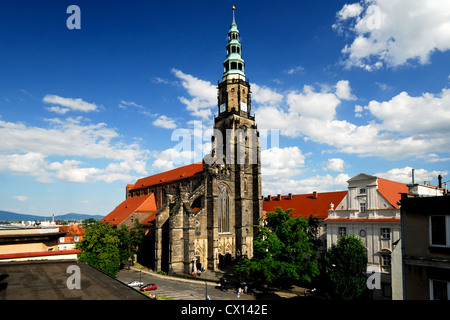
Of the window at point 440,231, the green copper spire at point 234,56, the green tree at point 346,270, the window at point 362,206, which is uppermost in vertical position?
the green copper spire at point 234,56

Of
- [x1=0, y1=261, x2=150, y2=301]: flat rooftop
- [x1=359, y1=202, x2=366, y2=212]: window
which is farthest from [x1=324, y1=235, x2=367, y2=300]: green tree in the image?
[x1=0, y1=261, x2=150, y2=301]: flat rooftop

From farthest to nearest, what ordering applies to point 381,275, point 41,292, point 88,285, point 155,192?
point 155,192 < point 381,275 < point 88,285 < point 41,292

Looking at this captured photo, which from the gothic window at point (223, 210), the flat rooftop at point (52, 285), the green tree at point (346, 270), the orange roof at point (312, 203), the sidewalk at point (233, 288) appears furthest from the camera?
the gothic window at point (223, 210)

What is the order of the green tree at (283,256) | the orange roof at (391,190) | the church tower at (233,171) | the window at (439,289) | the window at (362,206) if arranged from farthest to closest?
the church tower at (233,171)
the window at (362,206)
the orange roof at (391,190)
the green tree at (283,256)
the window at (439,289)

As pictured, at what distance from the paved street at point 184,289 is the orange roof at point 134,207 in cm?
1858

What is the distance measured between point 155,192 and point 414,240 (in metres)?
63.1

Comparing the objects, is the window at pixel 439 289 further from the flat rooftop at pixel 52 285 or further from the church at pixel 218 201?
the church at pixel 218 201

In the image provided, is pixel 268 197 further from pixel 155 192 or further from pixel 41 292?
pixel 41 292

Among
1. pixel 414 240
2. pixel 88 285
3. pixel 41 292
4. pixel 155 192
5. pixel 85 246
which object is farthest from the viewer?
pixel 155 192

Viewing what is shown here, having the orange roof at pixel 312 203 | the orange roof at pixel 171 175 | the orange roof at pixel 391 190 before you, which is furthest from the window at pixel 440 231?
the orange roof at pixel 171 175

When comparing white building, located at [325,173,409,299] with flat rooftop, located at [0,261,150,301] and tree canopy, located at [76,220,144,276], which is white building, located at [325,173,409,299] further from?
flat rooftop, located at [0,261,150,301]

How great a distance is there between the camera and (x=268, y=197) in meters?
63.9

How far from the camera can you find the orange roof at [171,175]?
61.6 metres
